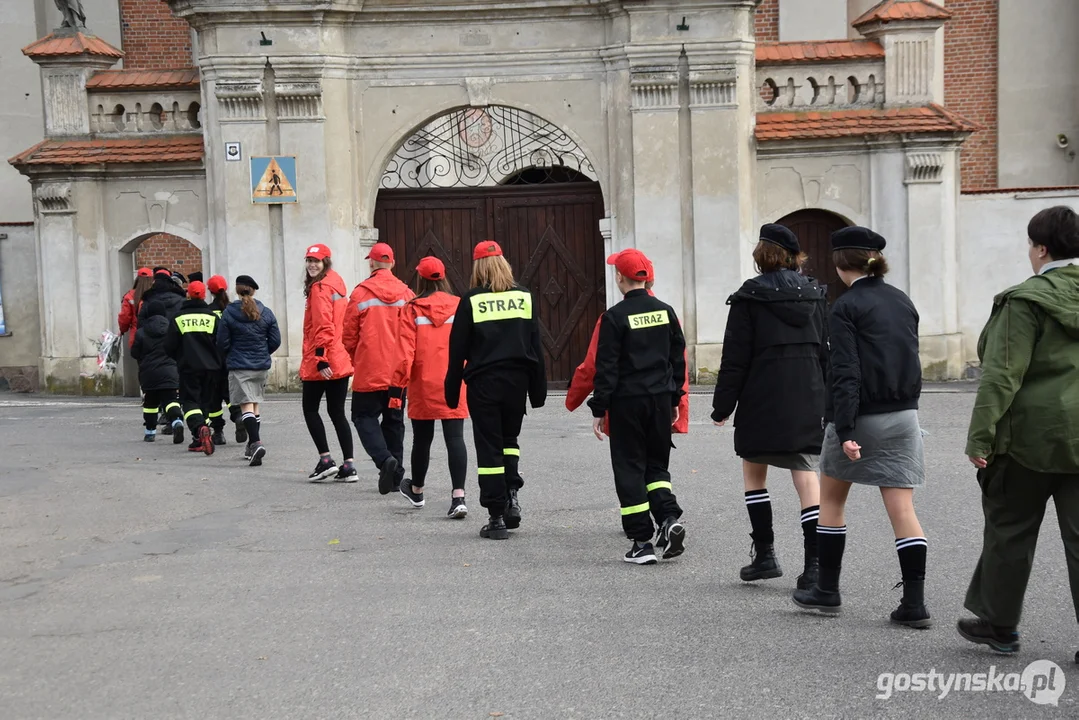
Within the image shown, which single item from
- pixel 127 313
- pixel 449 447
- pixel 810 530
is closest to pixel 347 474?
pixel 449 447

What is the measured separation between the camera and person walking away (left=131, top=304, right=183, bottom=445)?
48.1 ft

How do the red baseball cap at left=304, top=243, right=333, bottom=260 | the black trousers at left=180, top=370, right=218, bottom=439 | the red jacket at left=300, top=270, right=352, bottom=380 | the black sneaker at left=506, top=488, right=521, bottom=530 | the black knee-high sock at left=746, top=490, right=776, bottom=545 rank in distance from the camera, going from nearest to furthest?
the black knee-high sock at left=746, top=490, right=776, bottom=545 < the black sneaker at left=506, top=488, right=521, bottom=530 < the red jacket at left=300, top=270, right=352, bottom=380 < the red baseball cap at left=304, top=243, right=333, bottom=260 < the black trousers at left=180, top=370, right=218, bottom=439

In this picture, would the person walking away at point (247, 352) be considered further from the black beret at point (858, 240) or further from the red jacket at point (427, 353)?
the black beret at point (858, 240)

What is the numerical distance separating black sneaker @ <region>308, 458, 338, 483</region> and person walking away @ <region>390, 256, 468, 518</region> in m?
1.82

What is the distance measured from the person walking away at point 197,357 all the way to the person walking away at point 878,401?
8.38m

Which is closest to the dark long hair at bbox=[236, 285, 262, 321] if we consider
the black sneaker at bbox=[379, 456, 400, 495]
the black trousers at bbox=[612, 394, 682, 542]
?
the black sneaker at bbox=[379, 456, 400, 495]

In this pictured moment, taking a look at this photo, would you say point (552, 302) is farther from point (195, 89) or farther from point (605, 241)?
point (195, 89)

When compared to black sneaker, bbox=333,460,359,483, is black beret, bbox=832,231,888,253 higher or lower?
higher

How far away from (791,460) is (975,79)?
20.1 m

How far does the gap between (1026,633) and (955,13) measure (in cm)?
2123

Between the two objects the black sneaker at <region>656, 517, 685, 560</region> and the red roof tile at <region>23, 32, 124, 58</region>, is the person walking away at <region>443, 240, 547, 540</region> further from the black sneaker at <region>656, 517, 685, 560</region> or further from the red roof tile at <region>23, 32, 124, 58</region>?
the red roof tile at <region>23, 32, 124, 58</region>

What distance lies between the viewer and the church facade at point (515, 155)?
1886cm

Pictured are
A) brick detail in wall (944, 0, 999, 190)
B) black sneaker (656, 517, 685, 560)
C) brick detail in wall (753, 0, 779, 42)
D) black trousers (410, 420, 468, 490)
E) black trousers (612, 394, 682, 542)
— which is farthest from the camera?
brick detail in wall (944, 0, 999, 190)

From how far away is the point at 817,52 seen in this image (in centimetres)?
1933
